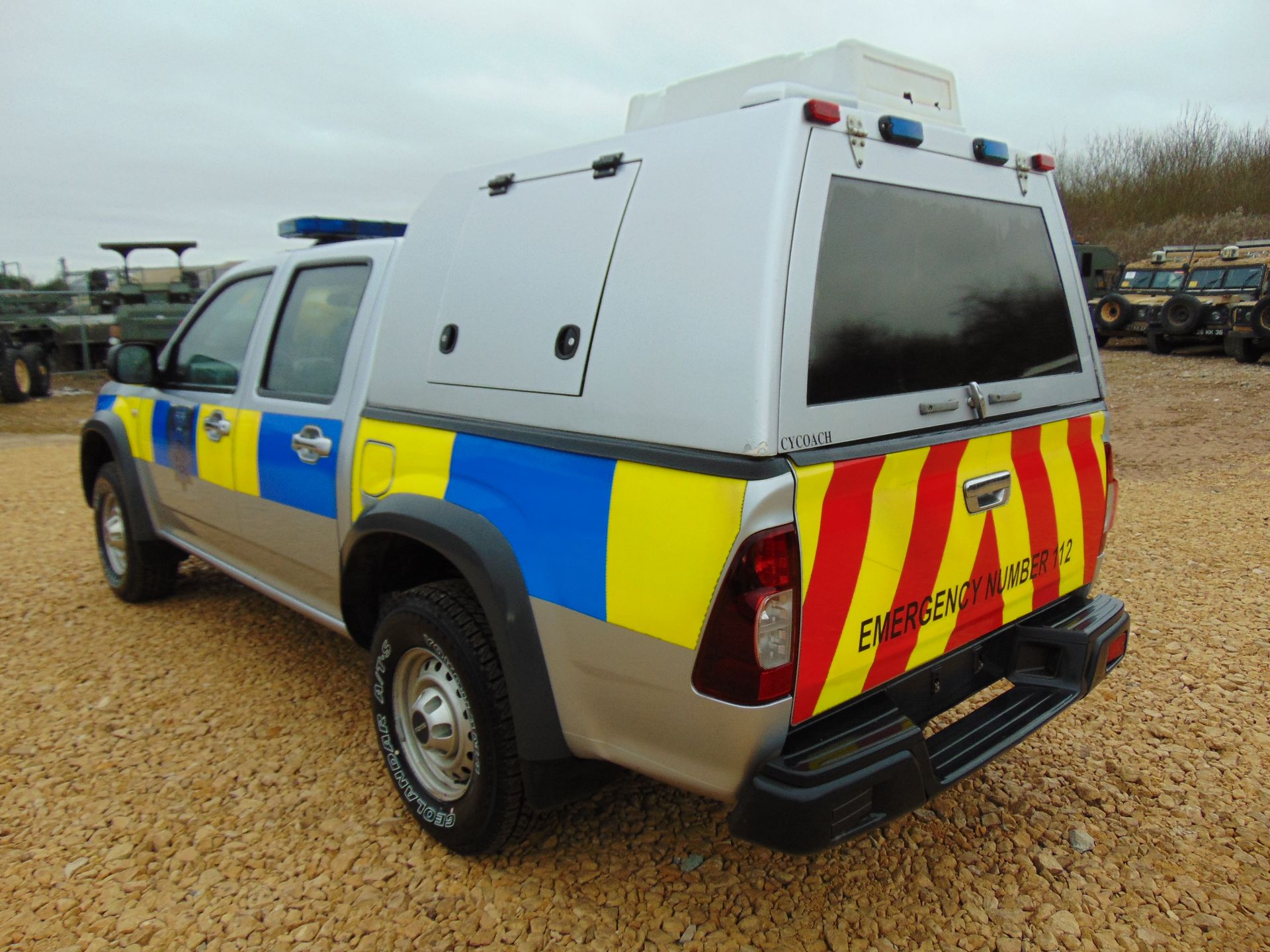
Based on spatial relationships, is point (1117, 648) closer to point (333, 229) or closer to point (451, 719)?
point (451, 719)

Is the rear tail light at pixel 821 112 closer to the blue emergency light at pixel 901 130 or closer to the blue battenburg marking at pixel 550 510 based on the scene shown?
the blue emergency light at pixel 901 130

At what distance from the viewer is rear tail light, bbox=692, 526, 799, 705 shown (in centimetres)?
170

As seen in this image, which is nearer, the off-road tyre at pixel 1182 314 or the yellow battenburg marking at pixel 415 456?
the yellow battenburg marking at pixel 415 456

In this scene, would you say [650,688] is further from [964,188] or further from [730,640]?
[964,188]

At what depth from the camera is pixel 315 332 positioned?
3.08 meters

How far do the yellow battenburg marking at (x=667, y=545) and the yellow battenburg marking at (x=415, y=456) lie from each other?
657 millimetres

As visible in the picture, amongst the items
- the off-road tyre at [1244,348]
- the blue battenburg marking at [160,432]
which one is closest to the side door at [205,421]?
the blue battenburg marking at [160,432]

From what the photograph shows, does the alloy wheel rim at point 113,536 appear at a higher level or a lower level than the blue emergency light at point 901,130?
lower

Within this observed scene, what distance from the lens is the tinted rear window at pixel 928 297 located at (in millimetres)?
1891

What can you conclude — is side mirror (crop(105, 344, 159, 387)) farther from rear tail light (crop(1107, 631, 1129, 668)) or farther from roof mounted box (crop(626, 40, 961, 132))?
rear tail light (crop(1107, 631, 1129, 668))

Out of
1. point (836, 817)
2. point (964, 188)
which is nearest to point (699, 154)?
point (964, 188)

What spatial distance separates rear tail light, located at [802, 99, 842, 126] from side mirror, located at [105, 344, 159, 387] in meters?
3.07

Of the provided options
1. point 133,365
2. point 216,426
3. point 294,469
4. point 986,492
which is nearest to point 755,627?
point 986,492

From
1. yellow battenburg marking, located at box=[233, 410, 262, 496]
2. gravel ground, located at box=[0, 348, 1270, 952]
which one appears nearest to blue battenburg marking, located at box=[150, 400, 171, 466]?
yellow battenburg marking, located at box=[233, 410, 262, 496]
